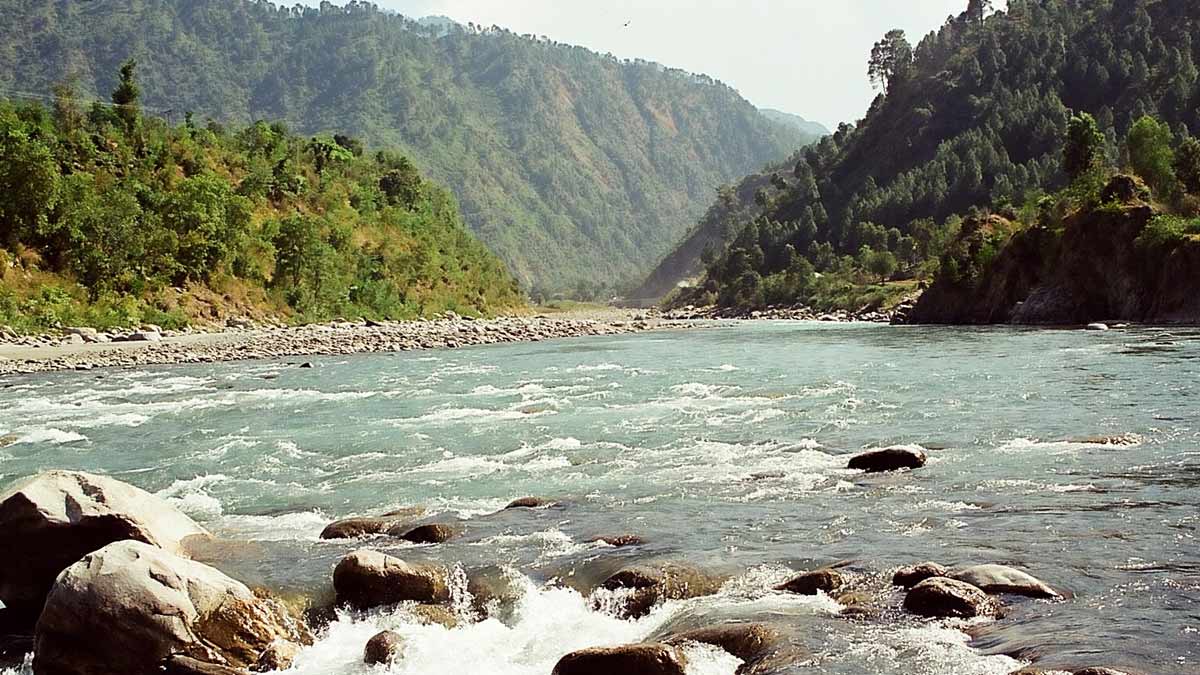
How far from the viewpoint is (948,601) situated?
8570 mm

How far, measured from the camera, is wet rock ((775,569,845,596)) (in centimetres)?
946

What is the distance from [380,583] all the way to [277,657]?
1.37 meters

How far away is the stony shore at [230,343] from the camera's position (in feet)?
136

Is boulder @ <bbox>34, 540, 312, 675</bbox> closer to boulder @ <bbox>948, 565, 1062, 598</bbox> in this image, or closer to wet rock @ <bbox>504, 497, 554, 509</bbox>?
wet rock @ <bbox>504, 497, 554, 509</bbox>

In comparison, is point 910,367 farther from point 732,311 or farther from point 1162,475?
point 732,311

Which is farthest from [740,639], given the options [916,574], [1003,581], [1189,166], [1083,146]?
[1083,146]

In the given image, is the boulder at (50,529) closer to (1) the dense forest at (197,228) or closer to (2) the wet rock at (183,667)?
(2) the wet rock at (183,667)

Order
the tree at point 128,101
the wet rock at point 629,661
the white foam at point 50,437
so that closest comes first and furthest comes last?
the wet rock at point 629,661 < the white foam at point 50,437 < the tree at point 128,101

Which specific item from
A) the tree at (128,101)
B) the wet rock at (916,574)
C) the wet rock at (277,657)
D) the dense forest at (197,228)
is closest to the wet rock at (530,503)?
the wet rock at (277,657)

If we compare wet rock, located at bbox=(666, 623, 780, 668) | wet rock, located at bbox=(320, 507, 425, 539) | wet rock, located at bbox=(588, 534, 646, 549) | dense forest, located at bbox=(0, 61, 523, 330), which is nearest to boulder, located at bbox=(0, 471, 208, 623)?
wet rock, located at bbox=(320, 507, 425, 539)

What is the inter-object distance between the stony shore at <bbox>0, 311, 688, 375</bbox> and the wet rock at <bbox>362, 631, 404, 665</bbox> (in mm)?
34777

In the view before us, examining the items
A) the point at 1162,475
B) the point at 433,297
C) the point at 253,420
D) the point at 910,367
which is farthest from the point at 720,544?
the point at 433,297

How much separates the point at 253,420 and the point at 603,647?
18.4 meters

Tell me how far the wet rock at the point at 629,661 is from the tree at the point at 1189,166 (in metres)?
65.3
